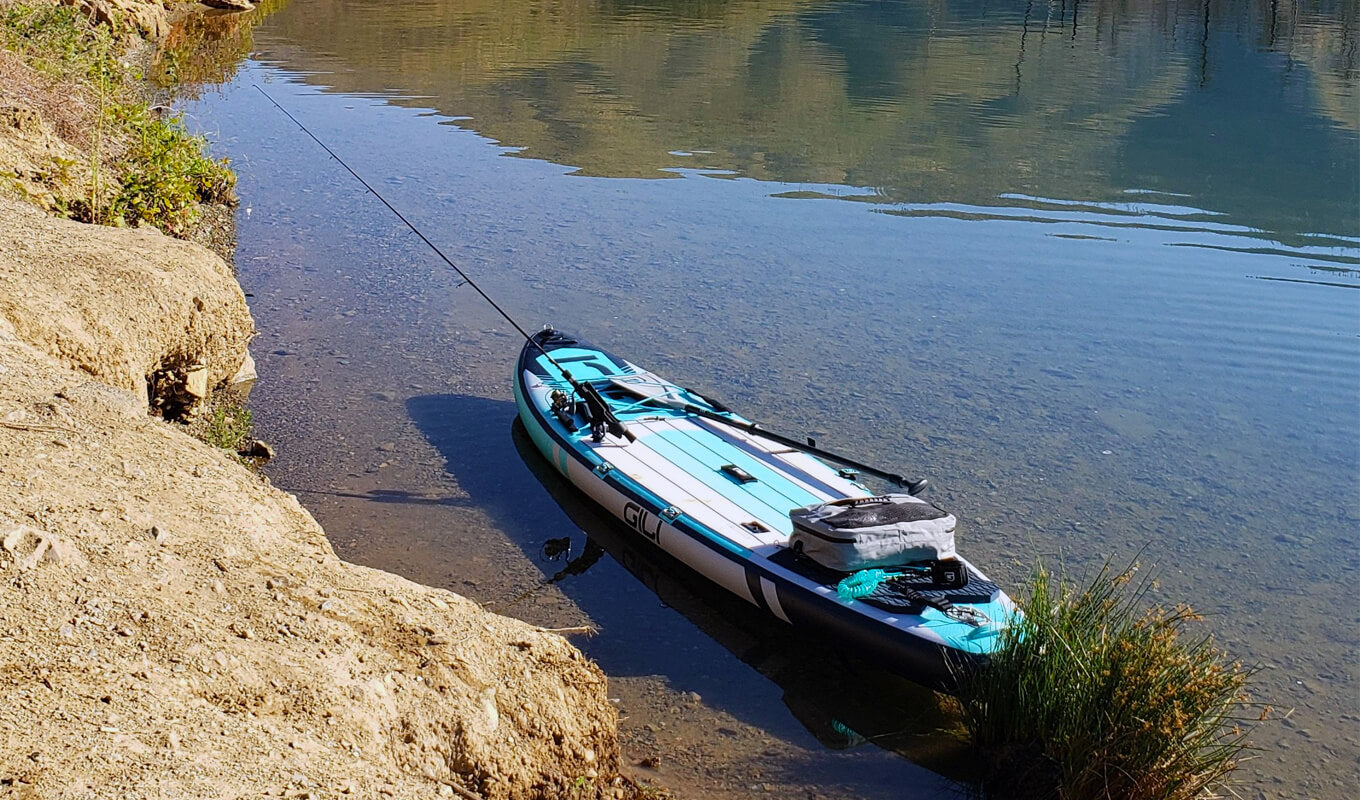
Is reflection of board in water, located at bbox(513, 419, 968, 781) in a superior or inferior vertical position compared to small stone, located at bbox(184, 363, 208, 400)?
inferior

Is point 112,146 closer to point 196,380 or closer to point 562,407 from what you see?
point 196,380

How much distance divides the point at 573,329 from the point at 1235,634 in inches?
273

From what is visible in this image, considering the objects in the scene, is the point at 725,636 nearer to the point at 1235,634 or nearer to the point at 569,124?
the point at 1235,634

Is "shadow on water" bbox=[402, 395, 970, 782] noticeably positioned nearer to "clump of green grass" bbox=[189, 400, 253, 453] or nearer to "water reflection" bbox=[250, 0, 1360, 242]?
"clump of green grass" bbox=[189, 400, 253, 453]

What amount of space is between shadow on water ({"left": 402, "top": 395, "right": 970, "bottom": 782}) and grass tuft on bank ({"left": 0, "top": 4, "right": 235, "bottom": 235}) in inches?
139

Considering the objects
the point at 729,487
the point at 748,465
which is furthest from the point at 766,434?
the point at 729,487

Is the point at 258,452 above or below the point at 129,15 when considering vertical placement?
below

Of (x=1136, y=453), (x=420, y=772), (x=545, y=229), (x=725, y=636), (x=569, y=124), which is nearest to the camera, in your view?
(x=420, y=772)

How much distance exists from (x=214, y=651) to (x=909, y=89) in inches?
1097

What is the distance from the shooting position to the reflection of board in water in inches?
250

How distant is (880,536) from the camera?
21.7 ft

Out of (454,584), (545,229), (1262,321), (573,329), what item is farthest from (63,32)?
(1262,321)

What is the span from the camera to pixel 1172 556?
825cm

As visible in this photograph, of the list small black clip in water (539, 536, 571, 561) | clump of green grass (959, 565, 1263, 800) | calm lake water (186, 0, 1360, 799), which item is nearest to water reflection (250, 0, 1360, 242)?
calm lake water (186, 0, 1360, 799)
